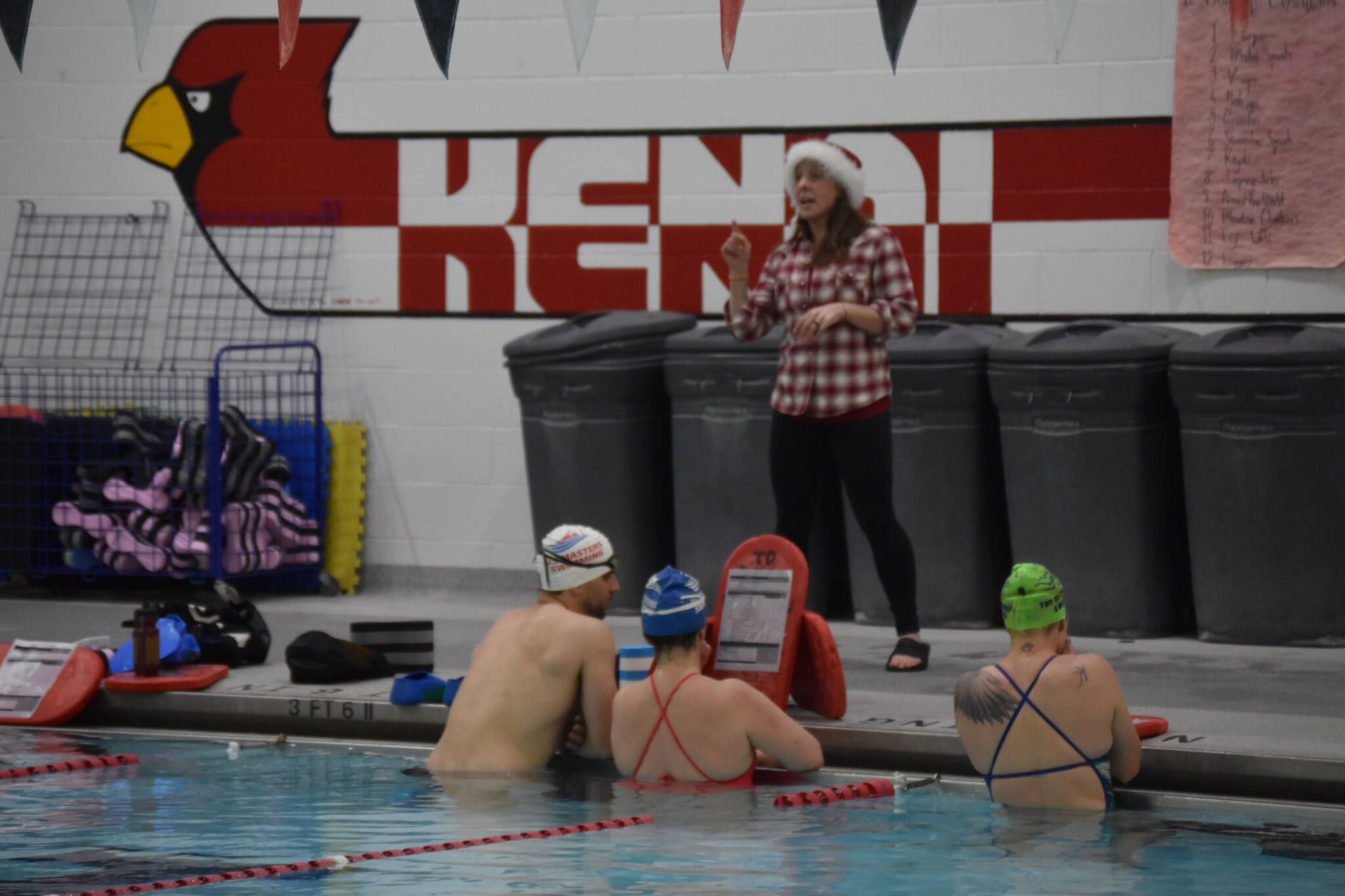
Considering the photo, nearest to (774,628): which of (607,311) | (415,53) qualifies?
(607,311)

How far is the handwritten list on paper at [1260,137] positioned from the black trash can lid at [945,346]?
0.99 m

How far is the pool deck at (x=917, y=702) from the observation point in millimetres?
5078

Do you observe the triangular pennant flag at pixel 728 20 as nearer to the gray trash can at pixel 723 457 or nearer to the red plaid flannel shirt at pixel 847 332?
the red plaid flannel shirt at pixel 847 332

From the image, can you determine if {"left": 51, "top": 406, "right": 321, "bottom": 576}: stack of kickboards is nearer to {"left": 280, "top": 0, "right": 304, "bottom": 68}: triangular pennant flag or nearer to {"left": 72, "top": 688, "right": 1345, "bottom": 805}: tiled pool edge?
{"left": 72, "top": 688, "right": 1345, "bottom": 805}: tiled pool edge

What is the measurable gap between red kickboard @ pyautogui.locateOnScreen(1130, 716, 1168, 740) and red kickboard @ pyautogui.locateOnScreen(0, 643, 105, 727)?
138 inches

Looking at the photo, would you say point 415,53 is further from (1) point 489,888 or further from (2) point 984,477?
(1) point 489,888

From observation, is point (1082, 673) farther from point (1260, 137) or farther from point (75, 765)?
→ point (1260, 137)

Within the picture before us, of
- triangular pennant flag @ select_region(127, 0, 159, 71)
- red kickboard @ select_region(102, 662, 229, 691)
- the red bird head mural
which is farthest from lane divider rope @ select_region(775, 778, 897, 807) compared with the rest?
the red bird head mural

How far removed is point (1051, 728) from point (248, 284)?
5.86 meters

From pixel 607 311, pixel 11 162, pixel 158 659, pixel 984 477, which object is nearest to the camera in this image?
pixel 158 659

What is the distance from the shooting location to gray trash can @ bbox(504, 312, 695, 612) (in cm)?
810

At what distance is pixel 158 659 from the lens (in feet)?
21.3

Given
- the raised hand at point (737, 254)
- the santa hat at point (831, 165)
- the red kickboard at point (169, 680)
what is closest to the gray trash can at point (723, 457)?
the raised hand at point (737, 254)

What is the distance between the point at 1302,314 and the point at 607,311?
3.02 meters
